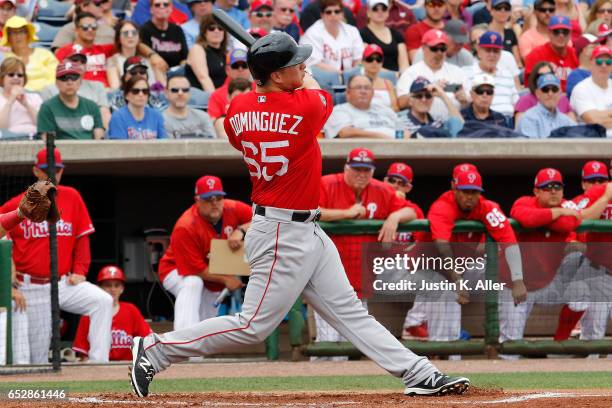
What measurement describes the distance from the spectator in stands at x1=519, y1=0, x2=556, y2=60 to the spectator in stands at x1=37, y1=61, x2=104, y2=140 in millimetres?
5014

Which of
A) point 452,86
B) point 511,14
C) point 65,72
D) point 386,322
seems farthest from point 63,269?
point 511,14

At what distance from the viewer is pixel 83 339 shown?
30.7 feet

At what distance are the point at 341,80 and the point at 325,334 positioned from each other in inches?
121

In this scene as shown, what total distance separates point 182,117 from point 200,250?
149cm

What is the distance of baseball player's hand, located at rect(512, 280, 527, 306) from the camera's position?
914 centimetres

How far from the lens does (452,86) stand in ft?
36.8

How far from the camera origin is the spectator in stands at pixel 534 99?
11.0 metres

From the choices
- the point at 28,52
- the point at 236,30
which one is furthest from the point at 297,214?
the point at 28,52

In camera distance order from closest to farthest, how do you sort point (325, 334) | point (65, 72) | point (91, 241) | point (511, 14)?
point (325, 334)
point (65, 72)
point (91, 241)
point (511, 14)

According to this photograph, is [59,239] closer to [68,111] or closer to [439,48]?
[68,111]

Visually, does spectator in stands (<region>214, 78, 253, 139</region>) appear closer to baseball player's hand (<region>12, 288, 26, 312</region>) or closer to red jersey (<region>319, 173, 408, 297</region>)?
red jersey (<region>319, 173, 408, 297</region>)

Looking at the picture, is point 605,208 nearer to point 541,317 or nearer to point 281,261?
point 541,317

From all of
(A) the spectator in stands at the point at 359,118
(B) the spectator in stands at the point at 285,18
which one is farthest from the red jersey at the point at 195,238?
(B) the spectator in stands at the point at 285,18

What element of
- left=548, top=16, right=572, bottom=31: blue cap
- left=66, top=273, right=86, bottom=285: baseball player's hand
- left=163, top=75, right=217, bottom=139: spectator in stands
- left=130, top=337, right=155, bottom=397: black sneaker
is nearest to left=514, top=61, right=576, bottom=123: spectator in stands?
left=548, top=16, right=572, bottom=31: blue cap
